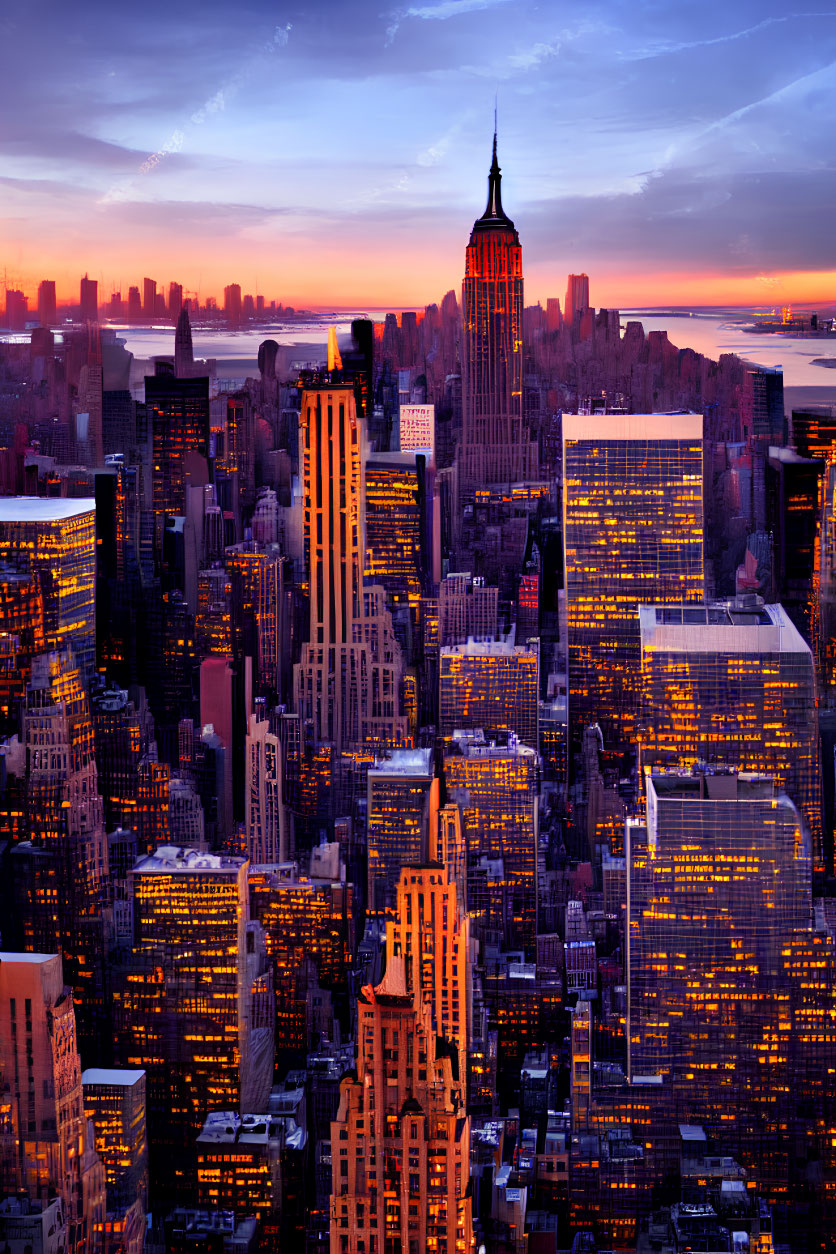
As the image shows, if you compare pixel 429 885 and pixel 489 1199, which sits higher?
pixel 429 885

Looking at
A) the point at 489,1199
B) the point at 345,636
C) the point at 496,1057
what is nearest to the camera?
the point at 489,1199

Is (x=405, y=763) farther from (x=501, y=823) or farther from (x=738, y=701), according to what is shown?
(x=738, y=701)

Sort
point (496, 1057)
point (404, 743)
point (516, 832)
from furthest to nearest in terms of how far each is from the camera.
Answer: point (404, 743), point (516, 832), point (496, 1057)

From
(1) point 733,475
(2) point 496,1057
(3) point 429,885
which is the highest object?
(1) point 733,475

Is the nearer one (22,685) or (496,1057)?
(496,1057)

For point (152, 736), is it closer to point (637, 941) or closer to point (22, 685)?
point (22, 685)

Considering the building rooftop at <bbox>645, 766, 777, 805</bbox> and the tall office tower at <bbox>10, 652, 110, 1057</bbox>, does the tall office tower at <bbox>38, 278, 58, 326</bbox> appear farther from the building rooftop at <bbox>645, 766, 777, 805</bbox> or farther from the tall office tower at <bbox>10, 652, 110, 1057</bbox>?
the building rooftop at <bbox>645, 766, 777, 805</bbox>

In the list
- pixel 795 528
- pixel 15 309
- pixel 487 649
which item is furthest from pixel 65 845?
pixel 795 528

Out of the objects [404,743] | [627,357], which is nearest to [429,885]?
[627,357]
